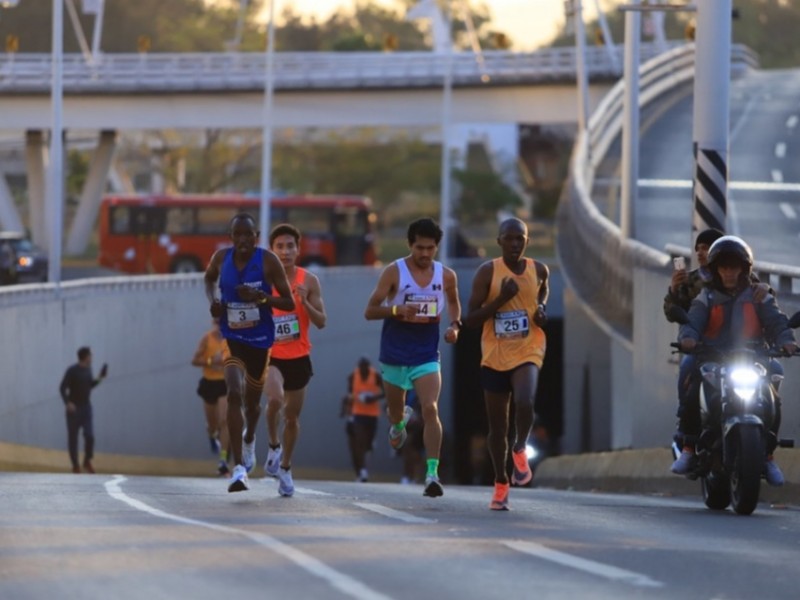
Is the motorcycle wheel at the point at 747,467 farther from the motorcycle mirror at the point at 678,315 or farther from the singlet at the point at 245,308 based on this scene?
the singlet at the point at 245,308

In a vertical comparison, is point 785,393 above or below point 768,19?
below

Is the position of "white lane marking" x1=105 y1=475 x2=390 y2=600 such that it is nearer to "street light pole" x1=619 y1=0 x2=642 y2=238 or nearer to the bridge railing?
the bridge railing

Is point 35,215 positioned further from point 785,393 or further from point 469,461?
point 785,393

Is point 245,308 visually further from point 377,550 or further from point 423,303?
point 377,550

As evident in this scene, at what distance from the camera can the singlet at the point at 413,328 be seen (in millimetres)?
15383

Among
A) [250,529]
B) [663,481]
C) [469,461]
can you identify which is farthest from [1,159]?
[250,529]

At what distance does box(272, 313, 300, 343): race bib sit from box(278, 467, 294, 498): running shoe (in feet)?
3.27

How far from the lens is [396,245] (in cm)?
11381

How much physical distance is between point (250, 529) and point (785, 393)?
7474mm

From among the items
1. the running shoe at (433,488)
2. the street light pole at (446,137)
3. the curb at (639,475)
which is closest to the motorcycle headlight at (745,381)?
the running shoe at (433,488)

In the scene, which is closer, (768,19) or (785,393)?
(785,393)


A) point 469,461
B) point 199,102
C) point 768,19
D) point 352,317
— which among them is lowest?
point 469,461

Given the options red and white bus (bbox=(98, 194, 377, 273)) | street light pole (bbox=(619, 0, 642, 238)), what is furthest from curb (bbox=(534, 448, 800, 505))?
red and white bus (bbox=(98, 194, 377, 273))

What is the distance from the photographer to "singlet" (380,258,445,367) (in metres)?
15.4
